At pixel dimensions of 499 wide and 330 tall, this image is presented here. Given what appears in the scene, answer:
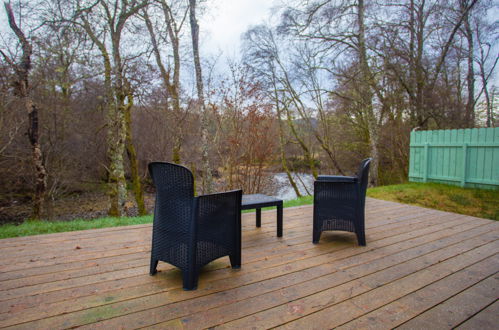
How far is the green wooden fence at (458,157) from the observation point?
4820 mm

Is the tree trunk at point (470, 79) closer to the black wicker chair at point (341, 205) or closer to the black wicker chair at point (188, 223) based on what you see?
the black wicker chair at point (341, 205)

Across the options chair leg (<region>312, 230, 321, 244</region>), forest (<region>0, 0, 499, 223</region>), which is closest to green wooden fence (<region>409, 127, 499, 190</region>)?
forest (<region>0, 0, 499, 223</region>)

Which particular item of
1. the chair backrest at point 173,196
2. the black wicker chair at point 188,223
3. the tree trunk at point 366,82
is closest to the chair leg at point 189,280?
the black wicker chair at point 188,223

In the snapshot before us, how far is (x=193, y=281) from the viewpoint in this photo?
5.62 feet

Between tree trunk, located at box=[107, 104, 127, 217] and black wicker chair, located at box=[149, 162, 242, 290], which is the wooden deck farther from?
tree trunk, located at box=[107, 104, 127, 217]

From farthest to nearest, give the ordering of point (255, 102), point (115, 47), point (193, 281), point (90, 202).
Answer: point (90, 202)
point (115, 47)
point (255, 102)
point (193, 281)

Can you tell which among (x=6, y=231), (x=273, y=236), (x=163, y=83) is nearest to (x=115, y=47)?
(x=163, y=83)

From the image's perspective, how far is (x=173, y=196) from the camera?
1817mm

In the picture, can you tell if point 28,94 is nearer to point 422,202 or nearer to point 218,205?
point 218,205

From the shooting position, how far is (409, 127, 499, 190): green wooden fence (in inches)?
190

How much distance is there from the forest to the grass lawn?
246cm

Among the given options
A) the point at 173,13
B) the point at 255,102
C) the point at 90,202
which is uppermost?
the point at 173,13

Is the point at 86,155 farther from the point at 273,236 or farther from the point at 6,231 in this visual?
the point at 273,236

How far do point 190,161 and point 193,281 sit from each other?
7.40 meters
